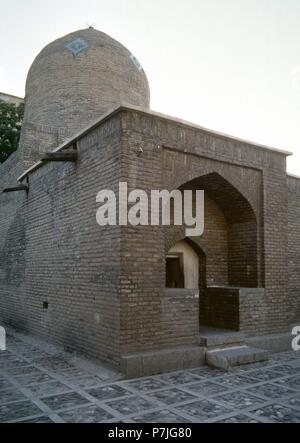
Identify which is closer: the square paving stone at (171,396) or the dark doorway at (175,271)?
the square paving stone at (171,396)

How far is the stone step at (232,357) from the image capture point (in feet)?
20.9

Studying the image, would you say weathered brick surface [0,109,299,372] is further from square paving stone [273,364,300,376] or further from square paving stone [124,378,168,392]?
square paving stone [273,364,300,376]

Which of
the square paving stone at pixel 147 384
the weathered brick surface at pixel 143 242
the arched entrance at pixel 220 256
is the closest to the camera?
the square paving stone at pixel 147 384

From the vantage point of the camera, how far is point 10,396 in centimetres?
502

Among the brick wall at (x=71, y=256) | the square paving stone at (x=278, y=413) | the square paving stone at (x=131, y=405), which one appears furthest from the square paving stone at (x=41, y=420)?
the square paving stone at (x=278, y=413)

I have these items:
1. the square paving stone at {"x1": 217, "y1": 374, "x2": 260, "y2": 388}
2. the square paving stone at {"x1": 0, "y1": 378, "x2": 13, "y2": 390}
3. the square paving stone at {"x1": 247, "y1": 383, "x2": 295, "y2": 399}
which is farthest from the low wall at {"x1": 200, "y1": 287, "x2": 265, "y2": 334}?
the square paving stone at {"x1": 0, "y1": 378, "x2": 13, "y2": 390}

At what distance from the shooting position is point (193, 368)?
643cm

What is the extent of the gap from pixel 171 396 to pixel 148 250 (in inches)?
87.9

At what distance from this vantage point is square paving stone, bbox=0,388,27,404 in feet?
16.0

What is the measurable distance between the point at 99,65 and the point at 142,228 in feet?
31.6

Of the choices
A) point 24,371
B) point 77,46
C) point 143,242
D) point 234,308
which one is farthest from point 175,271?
point 77,46

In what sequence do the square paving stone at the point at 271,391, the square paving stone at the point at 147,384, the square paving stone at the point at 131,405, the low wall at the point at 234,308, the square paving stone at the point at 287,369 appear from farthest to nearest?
the low wall at the point at 234,308 < the square paving stone at the point at 287,369 < the square paving stone at the point at 147,384 < the square paving stone at the point at 271,391 < the square paving stone at the point at 131,405

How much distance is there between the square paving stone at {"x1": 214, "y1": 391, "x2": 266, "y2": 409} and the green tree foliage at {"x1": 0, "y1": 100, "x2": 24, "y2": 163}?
15.6 metres

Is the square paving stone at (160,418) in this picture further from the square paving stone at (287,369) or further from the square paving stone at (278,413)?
the square paving stone at (287,369)
